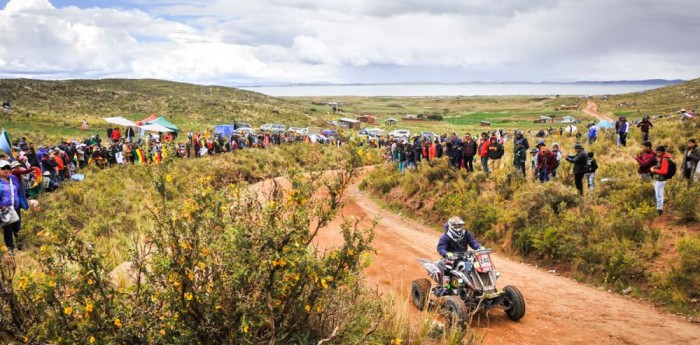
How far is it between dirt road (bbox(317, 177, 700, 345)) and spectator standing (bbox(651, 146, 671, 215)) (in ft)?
10.1

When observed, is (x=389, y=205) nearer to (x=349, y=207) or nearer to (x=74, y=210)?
(x=349, y=207)

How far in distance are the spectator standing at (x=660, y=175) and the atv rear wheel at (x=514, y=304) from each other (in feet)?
19.9

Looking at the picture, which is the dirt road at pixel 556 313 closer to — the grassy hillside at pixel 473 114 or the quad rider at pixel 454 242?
the quad rider at pixel 454 242

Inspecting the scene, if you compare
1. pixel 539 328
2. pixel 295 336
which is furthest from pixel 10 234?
pixel 539 328

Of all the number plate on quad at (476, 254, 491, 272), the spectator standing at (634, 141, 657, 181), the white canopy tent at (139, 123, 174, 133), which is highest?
the spectator standing at (634, 141, 657, 181)

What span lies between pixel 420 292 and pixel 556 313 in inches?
106

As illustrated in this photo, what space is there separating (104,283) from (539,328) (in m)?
6.75

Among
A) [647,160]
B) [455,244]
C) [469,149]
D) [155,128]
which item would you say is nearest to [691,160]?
[647,160]

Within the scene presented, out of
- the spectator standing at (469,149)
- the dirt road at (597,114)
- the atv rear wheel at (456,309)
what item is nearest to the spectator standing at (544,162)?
the spectator standing at (469,149)

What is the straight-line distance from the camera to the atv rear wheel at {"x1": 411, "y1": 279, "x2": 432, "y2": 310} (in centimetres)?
827

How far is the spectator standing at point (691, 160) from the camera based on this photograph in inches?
484

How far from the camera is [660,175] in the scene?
36.6ft

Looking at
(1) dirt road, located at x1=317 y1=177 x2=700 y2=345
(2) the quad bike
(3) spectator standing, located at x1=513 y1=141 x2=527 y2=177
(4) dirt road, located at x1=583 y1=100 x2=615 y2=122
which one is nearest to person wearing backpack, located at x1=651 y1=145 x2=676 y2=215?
(1) dirt road, located at x1=317 y1=177 x2=700 y2=345

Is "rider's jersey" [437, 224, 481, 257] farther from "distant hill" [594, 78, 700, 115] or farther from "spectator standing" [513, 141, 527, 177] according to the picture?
"distant hill" [594, 78, 700, 115]
